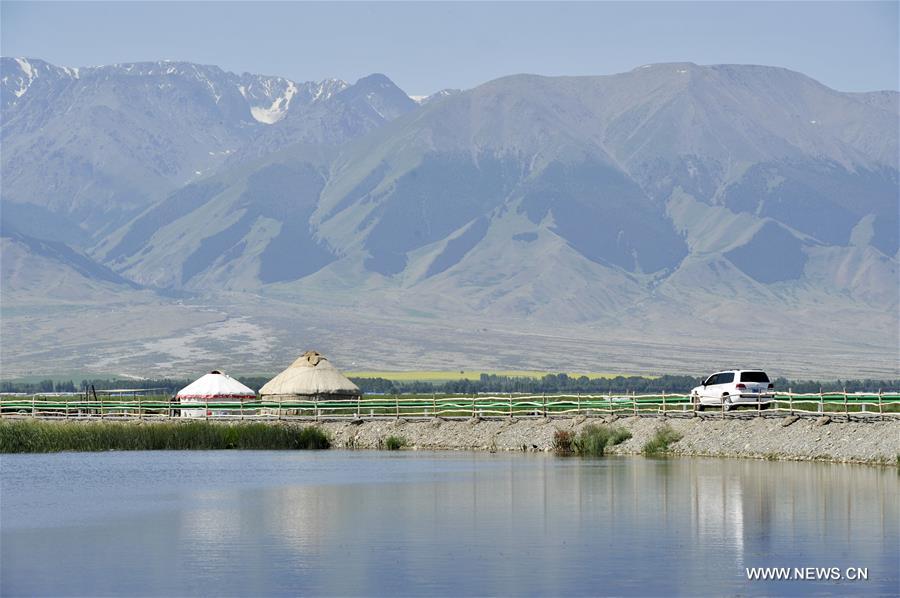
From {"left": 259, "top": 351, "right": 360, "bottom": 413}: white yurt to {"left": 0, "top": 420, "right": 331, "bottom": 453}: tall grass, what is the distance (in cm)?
1417

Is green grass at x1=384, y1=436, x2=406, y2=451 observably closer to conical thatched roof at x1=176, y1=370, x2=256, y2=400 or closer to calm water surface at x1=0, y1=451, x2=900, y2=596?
calm water surface at x1=0, y1=451, x2=900, y2=596

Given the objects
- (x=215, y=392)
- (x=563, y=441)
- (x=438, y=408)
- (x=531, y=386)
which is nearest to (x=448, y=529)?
(x=563, y=441)

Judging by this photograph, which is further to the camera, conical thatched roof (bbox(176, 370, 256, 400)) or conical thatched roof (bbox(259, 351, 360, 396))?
conical thatched roof (bbox(176, 370, 256, 400))

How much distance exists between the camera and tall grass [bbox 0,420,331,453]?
6931cm

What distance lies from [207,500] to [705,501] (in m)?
12.6

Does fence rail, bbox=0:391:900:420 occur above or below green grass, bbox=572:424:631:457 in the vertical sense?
above

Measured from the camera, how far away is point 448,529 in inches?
1417

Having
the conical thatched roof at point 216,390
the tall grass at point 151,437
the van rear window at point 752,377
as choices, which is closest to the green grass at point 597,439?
the van rear window at point 752,377

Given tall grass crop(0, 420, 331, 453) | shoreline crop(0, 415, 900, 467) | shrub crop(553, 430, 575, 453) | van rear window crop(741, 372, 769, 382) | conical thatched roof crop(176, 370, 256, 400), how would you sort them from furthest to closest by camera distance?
conical thatched roof crop(176, 370, 256, 400) → tall grass crop(0, 420, 331, 453) → van rear window crop(741, 372, 769, 382) → shrub crop(553, 430, 575, 453) → shoreline crop(0, 415, 900, 467)

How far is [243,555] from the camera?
3209 centimetres

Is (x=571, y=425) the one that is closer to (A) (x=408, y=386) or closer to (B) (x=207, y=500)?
(B) (x=207, y=500)

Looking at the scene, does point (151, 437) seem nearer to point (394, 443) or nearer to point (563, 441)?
point (394, 443)

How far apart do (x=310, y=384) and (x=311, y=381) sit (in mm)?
239

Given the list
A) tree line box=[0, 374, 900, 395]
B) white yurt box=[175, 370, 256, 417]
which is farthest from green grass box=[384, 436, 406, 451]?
tree line box=[0, 374, 900, 395]
